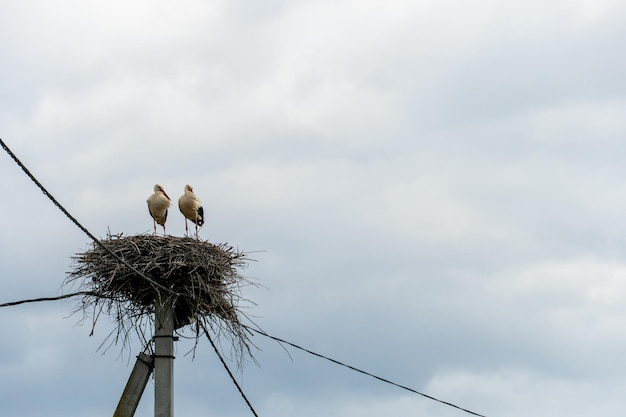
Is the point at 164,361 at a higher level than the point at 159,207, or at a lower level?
lower

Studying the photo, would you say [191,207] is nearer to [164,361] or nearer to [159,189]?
[159,189]

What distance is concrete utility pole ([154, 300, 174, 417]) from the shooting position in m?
8.51

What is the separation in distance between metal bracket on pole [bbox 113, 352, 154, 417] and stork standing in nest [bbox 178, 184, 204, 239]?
→ 5.18 metres

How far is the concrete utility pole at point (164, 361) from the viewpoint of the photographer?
851cm

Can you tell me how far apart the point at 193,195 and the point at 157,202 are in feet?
1.65

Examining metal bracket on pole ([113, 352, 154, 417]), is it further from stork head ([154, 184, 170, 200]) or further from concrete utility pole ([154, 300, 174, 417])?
stork head ([154, 184, 170, 200])

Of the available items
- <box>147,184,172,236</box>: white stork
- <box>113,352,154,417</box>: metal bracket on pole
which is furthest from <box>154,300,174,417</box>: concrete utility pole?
<box>147,184,172,236</box>: white stork

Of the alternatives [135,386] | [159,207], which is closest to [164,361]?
[135,386]

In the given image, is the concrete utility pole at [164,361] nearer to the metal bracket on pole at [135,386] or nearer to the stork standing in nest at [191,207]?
the metal bracket on pole at [135,386]

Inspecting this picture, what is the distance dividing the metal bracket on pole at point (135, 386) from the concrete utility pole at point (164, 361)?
0.40 ft

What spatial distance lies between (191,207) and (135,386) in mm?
5425

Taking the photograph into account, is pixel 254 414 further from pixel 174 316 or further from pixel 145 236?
pixel 145 236

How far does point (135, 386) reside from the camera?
339 inches

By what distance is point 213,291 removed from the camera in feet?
32.3
